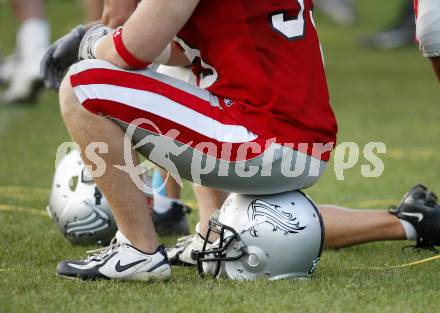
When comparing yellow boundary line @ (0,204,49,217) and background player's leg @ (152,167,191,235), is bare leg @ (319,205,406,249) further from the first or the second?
yellow boundary line @ (0,204,49,217)

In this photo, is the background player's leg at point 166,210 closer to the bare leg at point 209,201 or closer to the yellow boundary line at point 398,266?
the bare leg at point 209,201

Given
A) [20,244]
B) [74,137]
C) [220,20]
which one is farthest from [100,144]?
[20,244]

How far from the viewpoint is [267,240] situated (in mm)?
3059

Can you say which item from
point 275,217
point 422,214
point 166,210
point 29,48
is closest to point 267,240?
point 275,217

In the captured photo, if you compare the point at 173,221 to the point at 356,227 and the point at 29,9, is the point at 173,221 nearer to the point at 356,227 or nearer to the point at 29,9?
the point at 356,227

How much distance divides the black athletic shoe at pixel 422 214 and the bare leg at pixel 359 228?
4 cm

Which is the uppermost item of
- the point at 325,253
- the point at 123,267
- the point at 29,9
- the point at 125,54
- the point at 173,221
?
the point at 125,54

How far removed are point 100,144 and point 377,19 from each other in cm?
1258

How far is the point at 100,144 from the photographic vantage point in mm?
3008

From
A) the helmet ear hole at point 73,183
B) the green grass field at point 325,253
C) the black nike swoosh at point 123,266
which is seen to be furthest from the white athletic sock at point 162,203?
the black nike swoosh at point 123,266

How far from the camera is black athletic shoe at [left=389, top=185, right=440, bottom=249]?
355cm

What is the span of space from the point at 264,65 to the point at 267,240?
53 cm

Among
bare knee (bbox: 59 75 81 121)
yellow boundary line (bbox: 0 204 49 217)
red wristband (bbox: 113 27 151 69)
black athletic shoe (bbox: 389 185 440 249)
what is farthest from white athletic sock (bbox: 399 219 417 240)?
yellow boundary line (bbox: 0 204 49 217)

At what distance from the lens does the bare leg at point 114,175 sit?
3.00m
